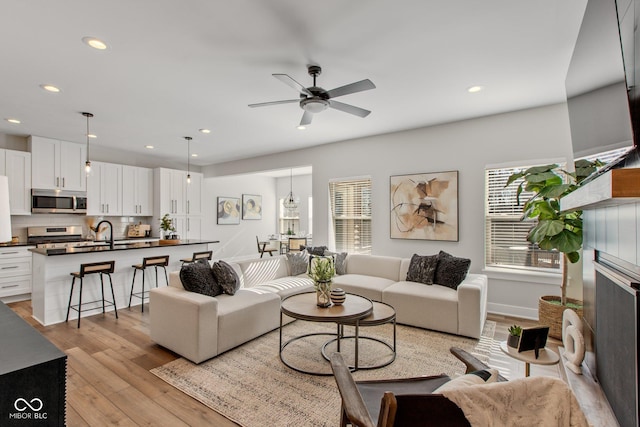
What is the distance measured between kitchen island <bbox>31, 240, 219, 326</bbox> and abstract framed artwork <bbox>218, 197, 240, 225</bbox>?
396 centimetres

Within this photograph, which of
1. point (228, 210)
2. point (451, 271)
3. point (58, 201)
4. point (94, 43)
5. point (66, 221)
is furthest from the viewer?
point (228, 210)

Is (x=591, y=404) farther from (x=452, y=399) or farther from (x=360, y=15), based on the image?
(x=360, y=15)

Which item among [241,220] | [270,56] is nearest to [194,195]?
[241,220]

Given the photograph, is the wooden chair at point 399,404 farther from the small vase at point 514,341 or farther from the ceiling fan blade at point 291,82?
the ceiling fan blade at point 291,82

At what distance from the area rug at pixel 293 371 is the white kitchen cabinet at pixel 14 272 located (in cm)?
409

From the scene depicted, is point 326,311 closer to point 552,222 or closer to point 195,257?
point 552,222

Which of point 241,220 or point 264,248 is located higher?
point 241,220

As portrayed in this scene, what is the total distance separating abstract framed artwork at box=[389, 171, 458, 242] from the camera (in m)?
4.57

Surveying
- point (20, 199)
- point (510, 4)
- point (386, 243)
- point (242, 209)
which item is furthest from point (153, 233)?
point (510, 4)

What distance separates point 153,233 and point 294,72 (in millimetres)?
5709

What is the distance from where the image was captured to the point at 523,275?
4.05 m

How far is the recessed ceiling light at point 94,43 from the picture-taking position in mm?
2459

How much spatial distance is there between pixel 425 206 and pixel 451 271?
1.24 meters

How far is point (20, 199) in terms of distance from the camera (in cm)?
518
